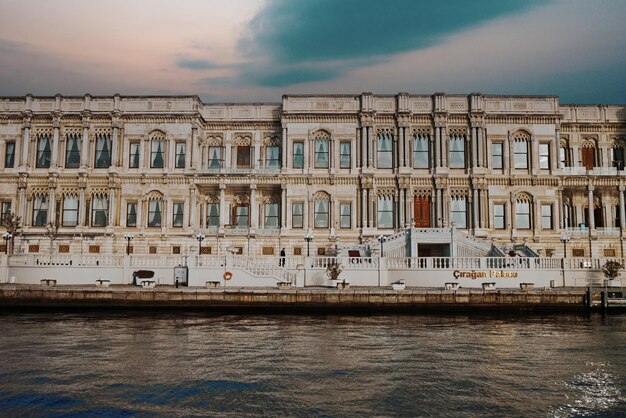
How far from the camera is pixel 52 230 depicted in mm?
39062

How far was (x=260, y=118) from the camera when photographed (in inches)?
1710

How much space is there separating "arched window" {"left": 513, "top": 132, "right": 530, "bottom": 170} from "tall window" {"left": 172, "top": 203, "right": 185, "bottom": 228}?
27692 mm

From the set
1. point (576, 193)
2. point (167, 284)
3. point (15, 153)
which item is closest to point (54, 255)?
point (167, 284)

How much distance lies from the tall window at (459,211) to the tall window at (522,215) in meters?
4.12

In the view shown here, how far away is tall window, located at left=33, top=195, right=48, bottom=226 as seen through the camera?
41.6 m

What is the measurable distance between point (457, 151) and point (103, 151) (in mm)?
29655

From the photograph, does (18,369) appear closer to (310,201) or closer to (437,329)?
(437,329)

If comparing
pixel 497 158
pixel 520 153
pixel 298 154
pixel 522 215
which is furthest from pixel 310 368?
pixel 520 153

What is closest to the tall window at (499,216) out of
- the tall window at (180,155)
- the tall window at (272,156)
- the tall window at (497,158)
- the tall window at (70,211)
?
the tall window at (497,158)

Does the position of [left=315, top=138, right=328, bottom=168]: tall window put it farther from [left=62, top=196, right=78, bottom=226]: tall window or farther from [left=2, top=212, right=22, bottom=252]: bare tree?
[left=2, top=212, right=22, bottom=252]: bare tree

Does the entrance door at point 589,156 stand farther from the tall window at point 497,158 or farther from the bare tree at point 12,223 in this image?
the bare tree at point 12,223

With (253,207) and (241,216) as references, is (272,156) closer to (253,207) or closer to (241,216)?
(253,207)

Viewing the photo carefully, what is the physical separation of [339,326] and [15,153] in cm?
3520

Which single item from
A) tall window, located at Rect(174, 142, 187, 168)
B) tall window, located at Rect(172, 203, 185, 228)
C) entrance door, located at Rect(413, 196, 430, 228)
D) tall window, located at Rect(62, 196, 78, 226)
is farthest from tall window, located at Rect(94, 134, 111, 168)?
entrance door, located at Rect(413, 196, 430, 228)
